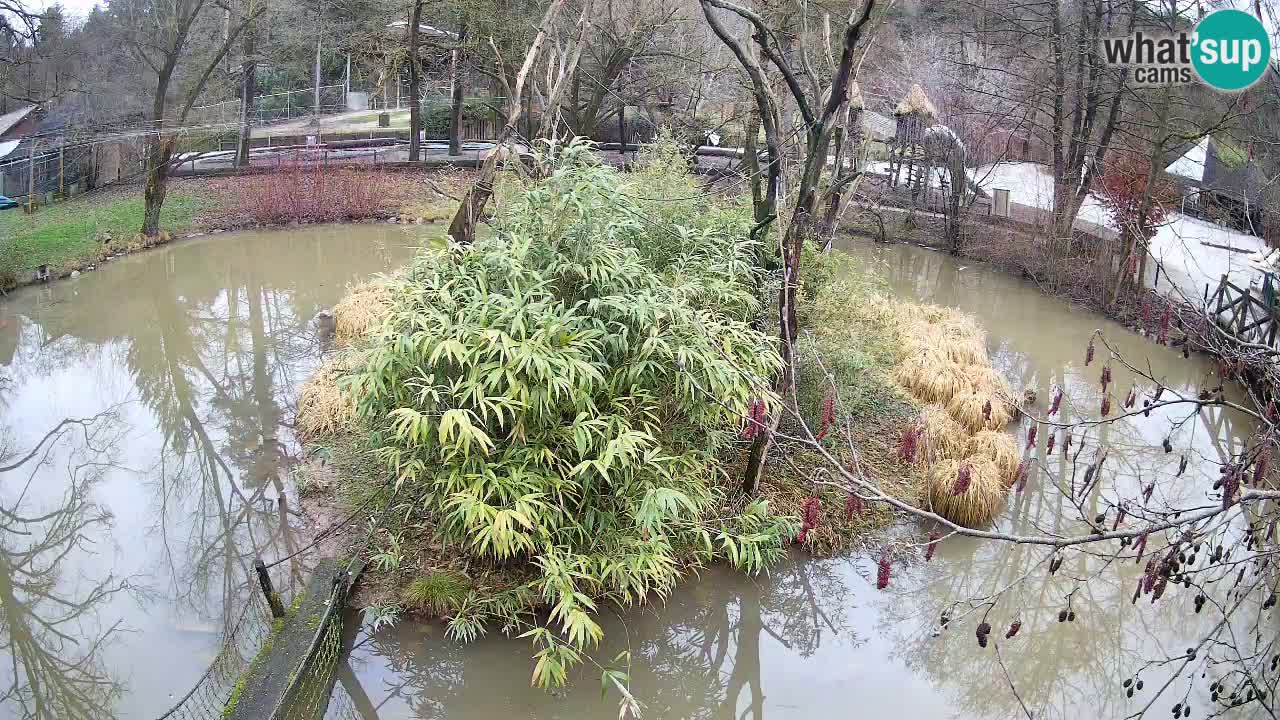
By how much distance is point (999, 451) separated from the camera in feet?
23.6

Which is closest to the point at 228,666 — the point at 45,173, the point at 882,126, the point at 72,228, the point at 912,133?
the point at 72,228

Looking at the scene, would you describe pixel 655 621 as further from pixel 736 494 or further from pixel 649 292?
pixel 649 292

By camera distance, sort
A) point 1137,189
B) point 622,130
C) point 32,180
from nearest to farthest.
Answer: point 1137,189
point 32,180
point 622,130

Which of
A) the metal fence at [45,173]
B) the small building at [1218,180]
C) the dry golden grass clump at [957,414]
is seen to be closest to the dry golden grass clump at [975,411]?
Answer: the dry golden grass clump at [957,414]

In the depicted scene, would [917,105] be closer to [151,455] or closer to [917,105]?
[917,105]

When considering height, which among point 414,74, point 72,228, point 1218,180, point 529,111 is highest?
point 414,74

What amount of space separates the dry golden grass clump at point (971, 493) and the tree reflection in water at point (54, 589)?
5317mm

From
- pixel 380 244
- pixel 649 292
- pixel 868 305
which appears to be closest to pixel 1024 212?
pixel 868 305

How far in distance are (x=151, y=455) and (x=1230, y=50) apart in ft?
36.6

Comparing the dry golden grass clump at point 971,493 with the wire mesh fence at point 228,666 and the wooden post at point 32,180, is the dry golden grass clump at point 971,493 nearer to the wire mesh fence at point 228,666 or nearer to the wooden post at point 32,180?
the wire mesh fence at point 228,666

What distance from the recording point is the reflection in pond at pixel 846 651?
512 centimetres

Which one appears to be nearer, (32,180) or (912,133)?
(32,180)

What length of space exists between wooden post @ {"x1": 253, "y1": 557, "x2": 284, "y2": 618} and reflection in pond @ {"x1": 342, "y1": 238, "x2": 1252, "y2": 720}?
49 cm

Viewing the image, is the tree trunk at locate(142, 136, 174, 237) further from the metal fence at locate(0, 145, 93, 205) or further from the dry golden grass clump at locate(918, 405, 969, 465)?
the dry golden grass clump at locate(918, 405, 969, 465)
